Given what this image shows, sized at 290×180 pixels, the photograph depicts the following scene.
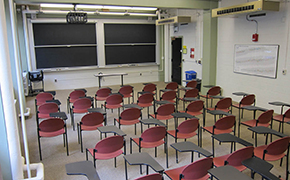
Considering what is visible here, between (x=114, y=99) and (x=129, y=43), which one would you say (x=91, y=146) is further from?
(x=129, y=43)

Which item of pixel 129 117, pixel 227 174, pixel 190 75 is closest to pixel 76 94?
pixel 129 117

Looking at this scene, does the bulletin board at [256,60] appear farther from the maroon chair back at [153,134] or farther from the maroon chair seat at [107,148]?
the maroon chair seat at [107,148]

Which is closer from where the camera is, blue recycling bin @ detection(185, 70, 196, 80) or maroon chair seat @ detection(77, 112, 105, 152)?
maroon chair seat @ detection(77, 112, 105, 152)

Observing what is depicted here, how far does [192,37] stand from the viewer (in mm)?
10539

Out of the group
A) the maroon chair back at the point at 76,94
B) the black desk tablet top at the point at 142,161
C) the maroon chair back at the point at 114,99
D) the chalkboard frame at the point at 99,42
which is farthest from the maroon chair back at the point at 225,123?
the chalkboard frame at the point at 99,42

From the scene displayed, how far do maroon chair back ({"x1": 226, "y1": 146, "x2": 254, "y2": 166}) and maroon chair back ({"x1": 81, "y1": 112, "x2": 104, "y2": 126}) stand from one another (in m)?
2.59

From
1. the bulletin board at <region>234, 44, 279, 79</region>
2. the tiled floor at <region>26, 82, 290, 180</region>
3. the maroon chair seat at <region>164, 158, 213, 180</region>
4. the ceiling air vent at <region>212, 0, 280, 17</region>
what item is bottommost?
the tiled floor at <region>26, 82, 290, 180</region>

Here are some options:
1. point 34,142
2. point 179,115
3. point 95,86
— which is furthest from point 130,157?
point 95,86

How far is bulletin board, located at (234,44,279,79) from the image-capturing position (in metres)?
A: 6.89

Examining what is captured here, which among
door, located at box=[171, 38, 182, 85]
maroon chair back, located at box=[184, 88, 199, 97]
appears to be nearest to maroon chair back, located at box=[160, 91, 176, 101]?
maroon chair back, located at box=[184, 88, 199, 97]

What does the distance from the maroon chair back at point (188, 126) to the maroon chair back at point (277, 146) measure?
1.25 m

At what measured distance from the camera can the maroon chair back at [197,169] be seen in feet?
9.26

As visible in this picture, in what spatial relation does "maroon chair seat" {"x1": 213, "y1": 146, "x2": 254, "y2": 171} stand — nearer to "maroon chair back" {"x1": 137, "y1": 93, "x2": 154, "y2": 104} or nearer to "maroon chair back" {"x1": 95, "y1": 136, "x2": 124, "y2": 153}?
"maroon chair back" {"x1": 95, "y1": 136, "x2": 124, "y2": 153}

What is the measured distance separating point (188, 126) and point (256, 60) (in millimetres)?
4444
